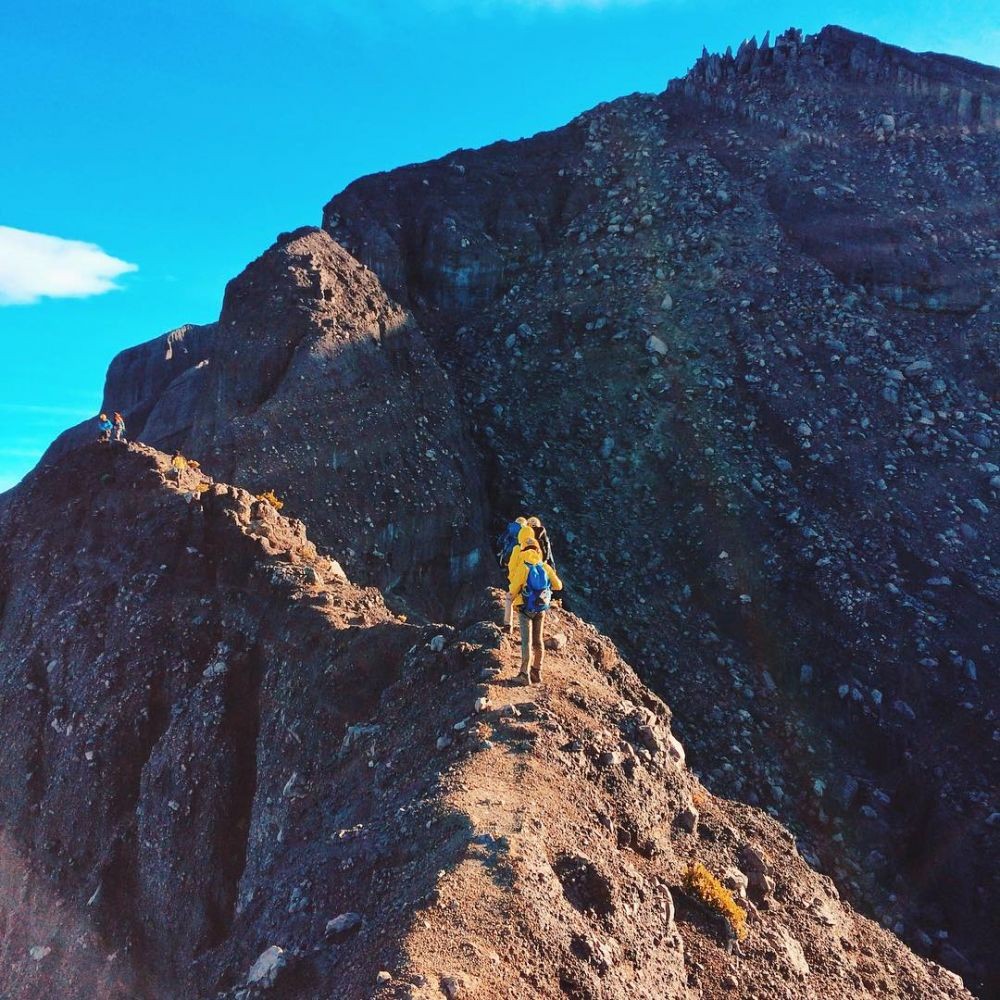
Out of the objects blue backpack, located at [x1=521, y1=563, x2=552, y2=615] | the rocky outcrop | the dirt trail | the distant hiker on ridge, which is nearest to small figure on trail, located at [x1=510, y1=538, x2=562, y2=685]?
blue backpack, located at [x1=521, y1=563, x2=552, y2=615]

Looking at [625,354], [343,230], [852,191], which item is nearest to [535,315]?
[625,354]

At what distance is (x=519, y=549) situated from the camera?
10594mm

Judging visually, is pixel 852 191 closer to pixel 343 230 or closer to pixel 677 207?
pixel 677 207

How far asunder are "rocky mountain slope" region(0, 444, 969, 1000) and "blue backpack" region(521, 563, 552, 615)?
2.85ft

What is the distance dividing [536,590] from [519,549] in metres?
0.56

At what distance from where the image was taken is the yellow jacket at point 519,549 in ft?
34.4

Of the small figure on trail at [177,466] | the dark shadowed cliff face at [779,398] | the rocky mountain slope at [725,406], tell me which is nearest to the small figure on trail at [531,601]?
the small figure on trail at [177,466]

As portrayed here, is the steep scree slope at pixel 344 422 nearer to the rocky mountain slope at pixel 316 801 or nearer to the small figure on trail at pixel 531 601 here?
the rocky mountain slope at pixel 316 801

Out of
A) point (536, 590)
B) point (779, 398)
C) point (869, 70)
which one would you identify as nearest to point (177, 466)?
point (536, 590)

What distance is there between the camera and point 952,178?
3622cm

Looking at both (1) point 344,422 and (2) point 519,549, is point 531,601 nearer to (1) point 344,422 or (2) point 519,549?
(2) point 519,549

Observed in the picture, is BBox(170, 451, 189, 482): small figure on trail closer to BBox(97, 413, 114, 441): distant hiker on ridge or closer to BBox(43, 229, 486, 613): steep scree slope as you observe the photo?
BBox(97, 413, 114, 441): distant hiker on ridge

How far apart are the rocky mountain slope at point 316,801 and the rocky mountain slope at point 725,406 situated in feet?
26.4

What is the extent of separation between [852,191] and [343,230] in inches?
775
